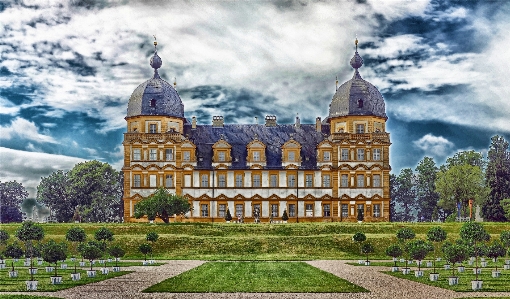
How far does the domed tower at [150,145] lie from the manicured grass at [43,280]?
112ft

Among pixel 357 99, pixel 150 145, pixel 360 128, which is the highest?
pixel 357 99

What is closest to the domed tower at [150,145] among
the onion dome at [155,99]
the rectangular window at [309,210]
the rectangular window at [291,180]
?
the onion dome at [155,99]

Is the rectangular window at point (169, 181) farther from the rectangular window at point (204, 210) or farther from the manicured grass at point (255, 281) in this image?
the manicured grass at point (255, 281)

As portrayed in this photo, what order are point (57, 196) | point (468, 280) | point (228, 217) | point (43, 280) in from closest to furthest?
point (468, 280) → point (43, 280) → point (228, 217) → point (57, 196)

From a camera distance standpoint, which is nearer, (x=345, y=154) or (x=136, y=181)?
(x=136, y=181)

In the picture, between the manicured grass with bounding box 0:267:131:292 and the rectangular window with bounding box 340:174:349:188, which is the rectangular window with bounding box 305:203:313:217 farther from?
the manicured grass with bounding box 0:267:131:292

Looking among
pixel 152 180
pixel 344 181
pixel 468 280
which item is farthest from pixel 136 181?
pixel 468 280

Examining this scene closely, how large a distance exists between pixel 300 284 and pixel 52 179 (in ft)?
190

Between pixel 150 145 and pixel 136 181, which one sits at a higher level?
pixel 150 145

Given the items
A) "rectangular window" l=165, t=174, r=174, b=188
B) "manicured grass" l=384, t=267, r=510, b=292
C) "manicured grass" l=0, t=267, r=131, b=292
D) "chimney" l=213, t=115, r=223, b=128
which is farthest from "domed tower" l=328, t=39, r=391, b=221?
"manicured grass" l=0, t=267, r=131, b=292

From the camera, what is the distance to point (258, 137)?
7450cm

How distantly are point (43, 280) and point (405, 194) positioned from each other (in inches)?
2643

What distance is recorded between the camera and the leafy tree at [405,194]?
89812 mm

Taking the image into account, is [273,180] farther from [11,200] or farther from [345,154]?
[11,200]
